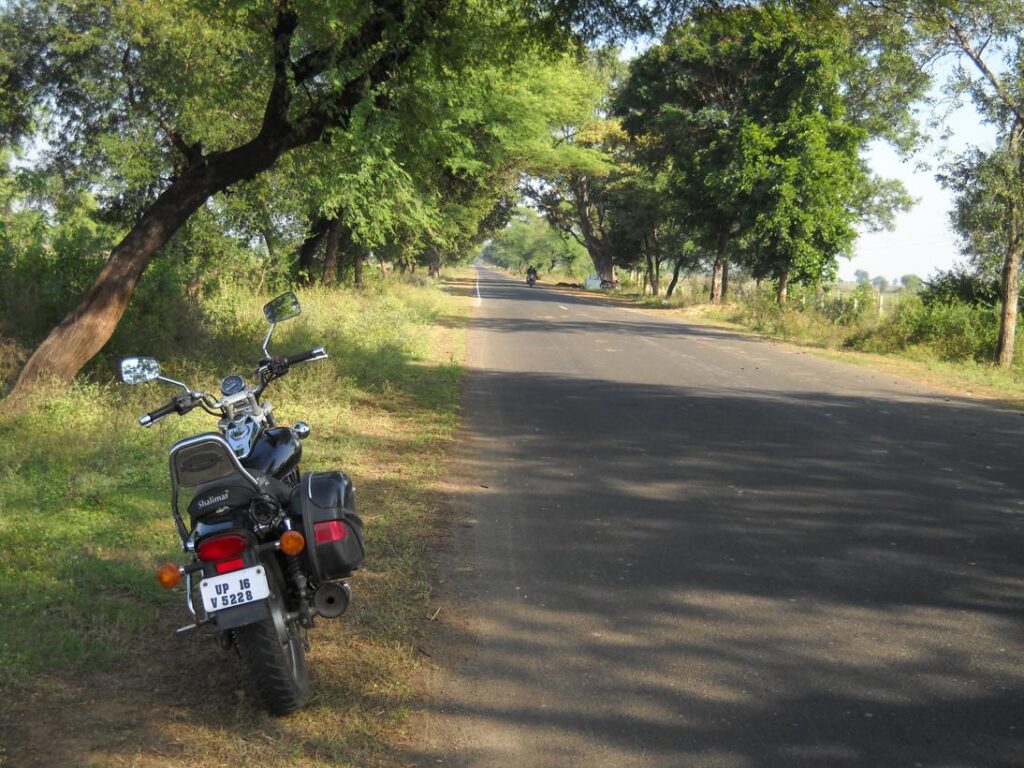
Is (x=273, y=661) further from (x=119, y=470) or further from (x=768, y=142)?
(x=768, y=142)

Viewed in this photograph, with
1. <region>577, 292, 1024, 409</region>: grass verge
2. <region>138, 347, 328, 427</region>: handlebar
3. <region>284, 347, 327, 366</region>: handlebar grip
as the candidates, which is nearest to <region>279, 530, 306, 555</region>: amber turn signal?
<region>138, 347, 328, 427</region>: handlebar

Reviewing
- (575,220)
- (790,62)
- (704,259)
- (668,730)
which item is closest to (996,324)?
(790,62)

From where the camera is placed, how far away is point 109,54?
16812mm

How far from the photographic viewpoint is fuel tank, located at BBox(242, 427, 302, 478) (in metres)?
4.68

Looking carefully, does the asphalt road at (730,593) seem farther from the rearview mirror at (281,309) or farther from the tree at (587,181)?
the tree at (587,181)

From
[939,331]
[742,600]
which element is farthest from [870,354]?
[742,600]

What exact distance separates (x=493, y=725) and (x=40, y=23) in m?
16.5

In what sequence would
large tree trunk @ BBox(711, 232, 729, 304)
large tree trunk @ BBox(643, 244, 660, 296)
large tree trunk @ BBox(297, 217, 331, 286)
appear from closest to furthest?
large tree trunk @ BBox(297, 217, 331, 286)
large tree trunk @ BBox(711, 232, 729, 304)
large tree trunk @ BBox(643, 244, 660, 296)

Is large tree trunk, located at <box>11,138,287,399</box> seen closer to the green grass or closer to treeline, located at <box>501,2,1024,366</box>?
treeline, located at <box>501,2,1024,366</box>

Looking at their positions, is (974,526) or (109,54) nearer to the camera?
(974,526)

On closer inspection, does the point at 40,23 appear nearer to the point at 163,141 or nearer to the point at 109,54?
the point at 109,54

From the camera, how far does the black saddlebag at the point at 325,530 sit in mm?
4227

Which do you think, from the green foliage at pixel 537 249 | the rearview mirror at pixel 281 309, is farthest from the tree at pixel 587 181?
the green foliage at pixel 537 249

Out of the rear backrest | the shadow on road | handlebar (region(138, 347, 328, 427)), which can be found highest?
handlebar (region(138, 347, 328, 427))
